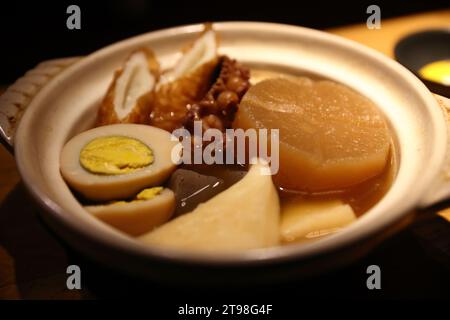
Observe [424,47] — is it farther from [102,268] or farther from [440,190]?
[102,268]

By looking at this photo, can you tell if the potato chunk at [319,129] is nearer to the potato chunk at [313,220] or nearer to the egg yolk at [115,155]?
the potato chunk at [313,220]

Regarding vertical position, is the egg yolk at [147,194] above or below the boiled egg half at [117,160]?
below

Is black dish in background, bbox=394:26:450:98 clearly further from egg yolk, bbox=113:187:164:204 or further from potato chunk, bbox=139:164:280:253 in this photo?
egg yolk, bbox=113:187:164:204

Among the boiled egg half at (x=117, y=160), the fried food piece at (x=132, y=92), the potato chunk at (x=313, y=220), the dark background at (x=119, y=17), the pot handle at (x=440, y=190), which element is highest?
the dark background at (x=119, y=17)

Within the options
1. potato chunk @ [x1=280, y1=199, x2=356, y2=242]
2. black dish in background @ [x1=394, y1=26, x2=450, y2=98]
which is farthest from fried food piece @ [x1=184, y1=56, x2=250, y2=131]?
black dish in background @ [x1=394, y1=26, x2=450, y2=98]

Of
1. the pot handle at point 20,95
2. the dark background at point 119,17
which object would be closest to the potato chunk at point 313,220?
the pot handle at point 20,95
